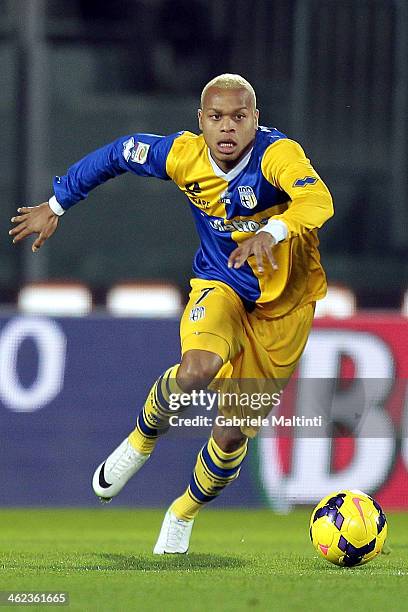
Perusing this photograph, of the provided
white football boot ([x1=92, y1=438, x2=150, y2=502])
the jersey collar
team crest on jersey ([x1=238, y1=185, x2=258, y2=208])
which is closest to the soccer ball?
white football boot ([x1=92, y1=438, x2=150, y2=502])

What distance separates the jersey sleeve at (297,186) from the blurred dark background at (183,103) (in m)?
5.69

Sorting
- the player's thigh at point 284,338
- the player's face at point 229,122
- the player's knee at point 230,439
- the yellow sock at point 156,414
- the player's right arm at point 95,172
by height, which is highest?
the player's face at point 229,122

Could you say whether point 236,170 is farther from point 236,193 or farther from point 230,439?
point 230,439

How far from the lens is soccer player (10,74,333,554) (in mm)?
6680

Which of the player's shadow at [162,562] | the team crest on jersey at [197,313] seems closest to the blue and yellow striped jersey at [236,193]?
the team crest on jersey at [197,313]

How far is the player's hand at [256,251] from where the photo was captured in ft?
19.4

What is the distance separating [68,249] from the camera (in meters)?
12.7

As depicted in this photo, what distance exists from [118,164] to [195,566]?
1750 mm

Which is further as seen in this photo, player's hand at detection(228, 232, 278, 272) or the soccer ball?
the soccer ball

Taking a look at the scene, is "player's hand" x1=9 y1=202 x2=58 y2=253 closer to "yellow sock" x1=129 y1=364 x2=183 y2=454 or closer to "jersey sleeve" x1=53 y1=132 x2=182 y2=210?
"jersey sleeve" x1=53 y1=132 x2=182 y2=210

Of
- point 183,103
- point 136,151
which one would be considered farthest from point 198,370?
point 183,103

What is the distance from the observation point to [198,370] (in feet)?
21.6

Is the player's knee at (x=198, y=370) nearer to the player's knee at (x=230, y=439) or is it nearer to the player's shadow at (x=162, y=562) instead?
the player's knee at (x=230, y=439)

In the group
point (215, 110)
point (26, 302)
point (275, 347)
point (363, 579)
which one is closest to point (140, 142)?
point (215, 110)
